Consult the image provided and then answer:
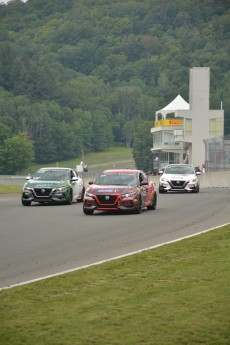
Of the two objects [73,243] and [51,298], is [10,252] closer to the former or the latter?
[73,243]

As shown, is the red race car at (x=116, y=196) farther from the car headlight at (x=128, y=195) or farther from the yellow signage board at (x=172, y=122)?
→ the yellow signage board at (x=172, y=122)

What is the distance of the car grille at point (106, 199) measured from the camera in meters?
28.7

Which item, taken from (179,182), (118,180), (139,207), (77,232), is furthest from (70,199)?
(77,232)

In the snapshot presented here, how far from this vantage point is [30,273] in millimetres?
14406

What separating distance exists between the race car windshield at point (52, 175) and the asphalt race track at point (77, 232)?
1.78m

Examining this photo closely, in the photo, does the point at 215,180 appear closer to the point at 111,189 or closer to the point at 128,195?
the point at 111,189

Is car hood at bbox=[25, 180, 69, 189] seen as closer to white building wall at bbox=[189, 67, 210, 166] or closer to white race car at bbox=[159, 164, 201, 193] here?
white race car at bbox=[159, 164, 201, 193]

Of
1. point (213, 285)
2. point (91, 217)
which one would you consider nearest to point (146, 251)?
point (213, 285)

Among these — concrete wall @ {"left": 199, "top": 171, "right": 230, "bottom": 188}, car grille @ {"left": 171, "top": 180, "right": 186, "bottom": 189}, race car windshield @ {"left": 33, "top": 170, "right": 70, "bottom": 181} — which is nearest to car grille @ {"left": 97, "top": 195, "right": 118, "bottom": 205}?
race car windshield @ {"left": 33, "top": 170, "right": 70, "bottom": 181}

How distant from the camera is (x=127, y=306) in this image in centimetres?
1070

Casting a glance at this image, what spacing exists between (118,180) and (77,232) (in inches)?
318

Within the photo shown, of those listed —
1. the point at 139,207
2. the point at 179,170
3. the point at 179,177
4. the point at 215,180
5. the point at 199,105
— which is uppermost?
the point at 199,105

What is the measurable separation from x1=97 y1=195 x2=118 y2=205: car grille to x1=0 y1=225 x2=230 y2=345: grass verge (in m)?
13.3

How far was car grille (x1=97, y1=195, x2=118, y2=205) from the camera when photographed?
28656 millimetres
